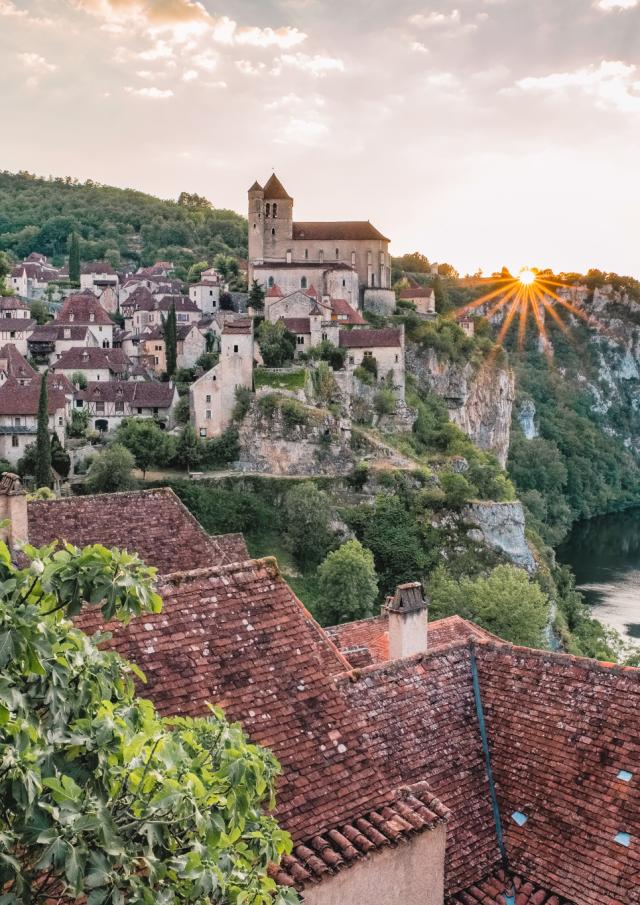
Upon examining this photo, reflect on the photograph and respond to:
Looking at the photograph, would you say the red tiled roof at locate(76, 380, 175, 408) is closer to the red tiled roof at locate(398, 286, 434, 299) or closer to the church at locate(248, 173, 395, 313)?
the church at locate(248, 173, 395, 313)

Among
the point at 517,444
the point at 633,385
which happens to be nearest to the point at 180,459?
the point at 517,444

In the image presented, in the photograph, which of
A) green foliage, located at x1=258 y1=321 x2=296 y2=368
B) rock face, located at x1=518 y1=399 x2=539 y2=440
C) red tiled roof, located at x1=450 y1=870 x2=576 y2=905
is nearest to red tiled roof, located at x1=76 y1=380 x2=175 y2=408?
green foliage, located at x1=258 y1=321 x2=296 y2=368

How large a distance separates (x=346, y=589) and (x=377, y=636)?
35.0 meters

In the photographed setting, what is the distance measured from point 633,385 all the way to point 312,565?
5843 inches

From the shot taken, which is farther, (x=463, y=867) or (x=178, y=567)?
(x=178, y=567)

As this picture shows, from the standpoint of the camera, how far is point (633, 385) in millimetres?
190500

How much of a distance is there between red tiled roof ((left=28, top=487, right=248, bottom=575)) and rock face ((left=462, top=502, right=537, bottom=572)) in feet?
166

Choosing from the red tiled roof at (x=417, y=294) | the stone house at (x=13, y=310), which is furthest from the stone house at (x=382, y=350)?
the stone house at (x=13, y=310)

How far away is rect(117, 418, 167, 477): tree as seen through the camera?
2527 inches

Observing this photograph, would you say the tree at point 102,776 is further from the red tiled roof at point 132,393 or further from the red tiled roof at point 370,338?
the red tiled roof at point 370,338

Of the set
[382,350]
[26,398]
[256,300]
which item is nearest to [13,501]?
[26,398]

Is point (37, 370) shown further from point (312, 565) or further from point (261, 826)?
point (261, 826)

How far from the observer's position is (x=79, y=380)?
7600 cm

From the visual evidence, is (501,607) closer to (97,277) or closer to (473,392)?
(473,392)
